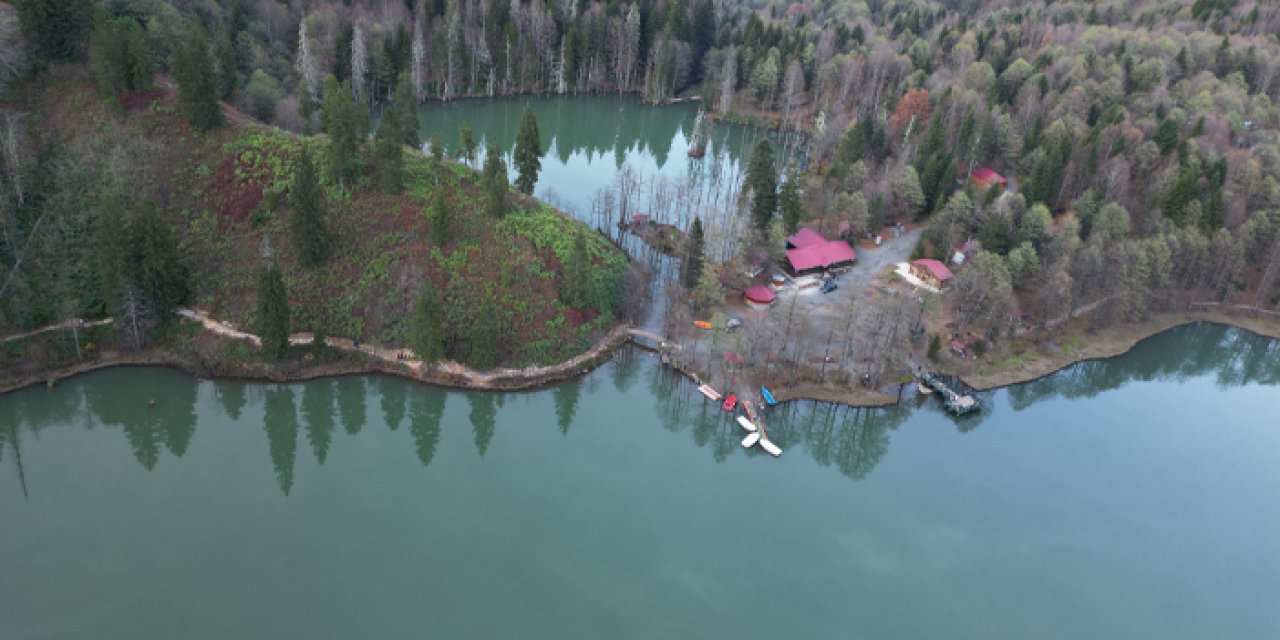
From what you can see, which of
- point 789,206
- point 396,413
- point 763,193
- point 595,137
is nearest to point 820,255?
point 789,206

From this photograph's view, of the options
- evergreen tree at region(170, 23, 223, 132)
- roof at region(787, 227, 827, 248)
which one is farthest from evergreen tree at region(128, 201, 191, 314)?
roof at region(787, 227, 827, 248)

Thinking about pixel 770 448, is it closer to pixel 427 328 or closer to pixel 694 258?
pixel 694 258

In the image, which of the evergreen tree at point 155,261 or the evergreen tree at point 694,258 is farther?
the evergreen tree at point 694,258

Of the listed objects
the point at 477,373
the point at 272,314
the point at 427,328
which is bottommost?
the point at 477,373

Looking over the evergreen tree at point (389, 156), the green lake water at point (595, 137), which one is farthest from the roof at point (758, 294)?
the evergreen tree at point (389, 156)

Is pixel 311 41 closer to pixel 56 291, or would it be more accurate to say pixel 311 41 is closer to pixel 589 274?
pixel 56 291

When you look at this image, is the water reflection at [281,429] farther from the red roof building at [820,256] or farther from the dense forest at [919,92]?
the red roof building at [820,256]

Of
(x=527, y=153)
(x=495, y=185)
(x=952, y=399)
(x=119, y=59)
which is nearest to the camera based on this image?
(x=952, y=399)
